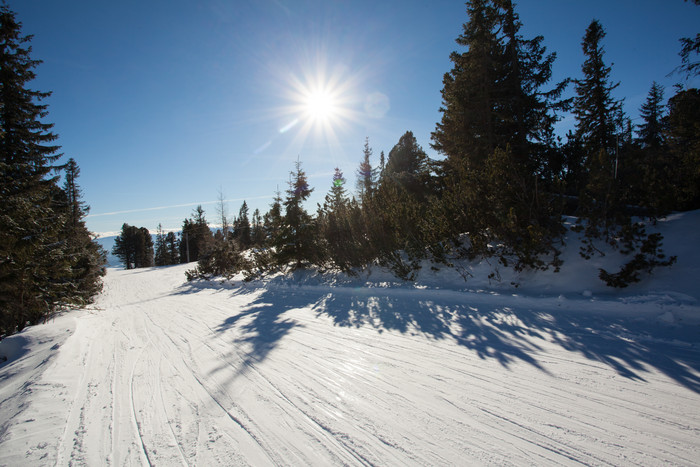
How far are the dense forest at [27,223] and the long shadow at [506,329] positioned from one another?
5258 millimetres

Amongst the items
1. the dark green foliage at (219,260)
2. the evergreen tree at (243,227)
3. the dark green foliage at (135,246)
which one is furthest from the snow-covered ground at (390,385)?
the dark green foliage at (135,246)

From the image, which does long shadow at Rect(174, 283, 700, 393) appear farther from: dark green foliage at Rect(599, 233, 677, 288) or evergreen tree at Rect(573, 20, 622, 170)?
evergreen tree at Rect(573, 20, 622, 170)

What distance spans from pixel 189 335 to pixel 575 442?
5.62 m

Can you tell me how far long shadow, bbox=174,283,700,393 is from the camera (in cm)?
303

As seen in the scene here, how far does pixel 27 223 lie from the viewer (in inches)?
250

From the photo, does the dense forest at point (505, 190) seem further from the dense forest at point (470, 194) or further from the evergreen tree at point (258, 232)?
the evergreen tree at point (258, 232)

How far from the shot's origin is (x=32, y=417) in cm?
243

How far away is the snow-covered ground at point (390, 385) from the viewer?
1.99 metres


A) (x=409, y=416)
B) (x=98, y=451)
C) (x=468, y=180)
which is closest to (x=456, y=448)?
(x=409, y=416)

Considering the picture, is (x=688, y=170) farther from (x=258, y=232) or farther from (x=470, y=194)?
(x=258, y=232)

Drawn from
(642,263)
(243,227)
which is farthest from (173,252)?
(642,263)

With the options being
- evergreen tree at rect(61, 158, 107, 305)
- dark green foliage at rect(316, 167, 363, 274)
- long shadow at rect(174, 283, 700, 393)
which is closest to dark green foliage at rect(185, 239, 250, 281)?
evergreen tree at rect(61, 158, 107, 305)

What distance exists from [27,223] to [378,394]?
9171 mm

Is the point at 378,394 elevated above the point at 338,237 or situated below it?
below
